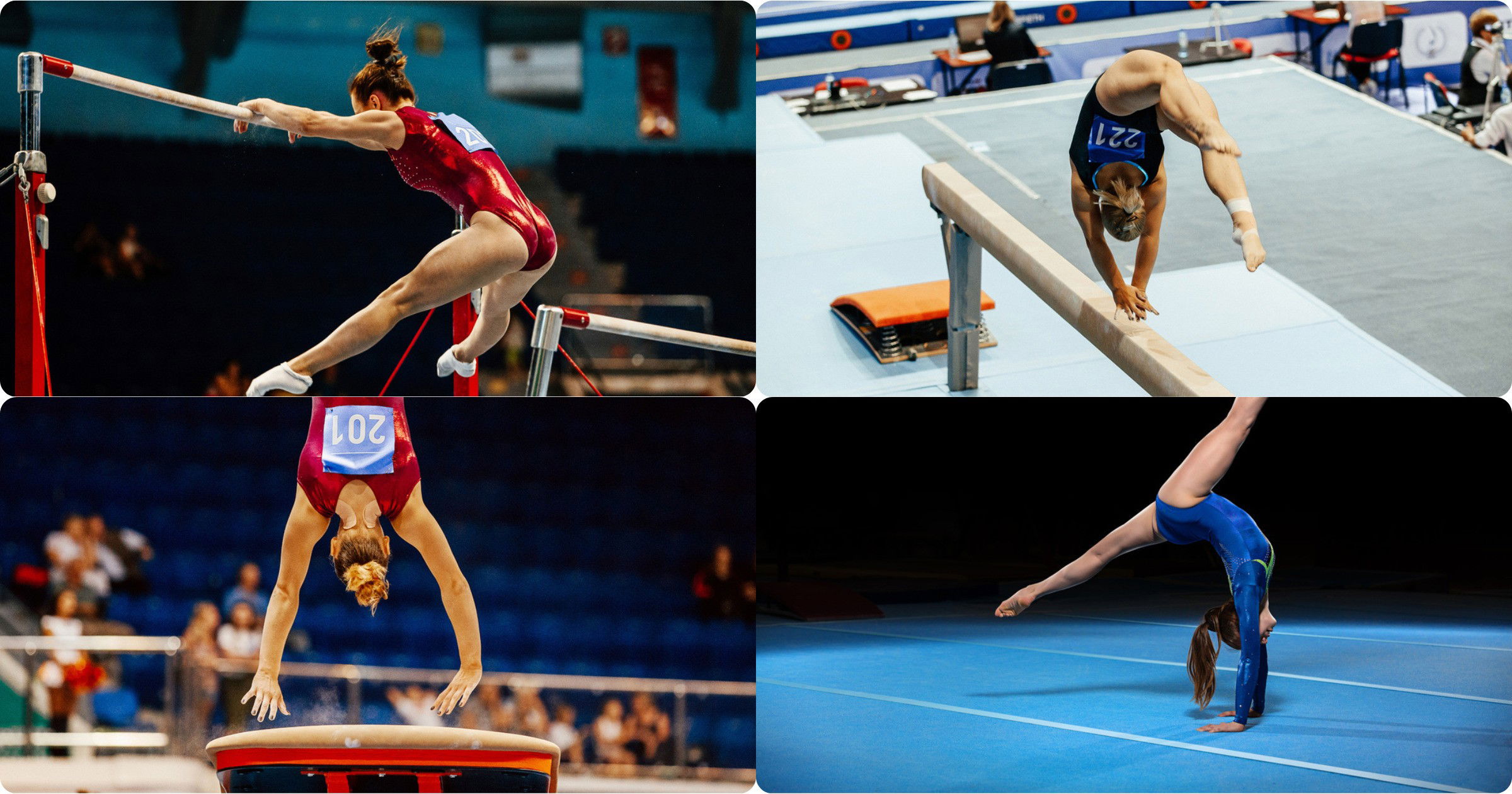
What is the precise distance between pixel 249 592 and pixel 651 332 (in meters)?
1.38

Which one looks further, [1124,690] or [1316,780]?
[1124,690]

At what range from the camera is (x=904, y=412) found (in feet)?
11.9

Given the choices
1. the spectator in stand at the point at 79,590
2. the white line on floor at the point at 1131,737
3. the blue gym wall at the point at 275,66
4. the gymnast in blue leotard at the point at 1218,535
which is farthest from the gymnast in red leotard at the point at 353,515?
the gymnast in blue leotard at the point at 1218,535

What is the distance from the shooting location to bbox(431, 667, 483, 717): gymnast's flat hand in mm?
3561

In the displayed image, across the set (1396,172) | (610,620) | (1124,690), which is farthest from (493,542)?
(1396,172)

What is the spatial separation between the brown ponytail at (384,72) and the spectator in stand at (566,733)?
179 cm

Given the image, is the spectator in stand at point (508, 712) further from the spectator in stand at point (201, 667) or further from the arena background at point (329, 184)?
the arena background at point (329, 184)

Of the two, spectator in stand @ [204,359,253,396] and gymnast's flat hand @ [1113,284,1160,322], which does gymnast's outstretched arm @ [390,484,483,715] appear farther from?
gymnast's flat hand @ [1113,284,1160,322]

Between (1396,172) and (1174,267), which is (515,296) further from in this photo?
(1396,172)

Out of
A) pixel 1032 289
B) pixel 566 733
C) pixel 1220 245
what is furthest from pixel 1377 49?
pixel 566 733

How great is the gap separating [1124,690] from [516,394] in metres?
1.93

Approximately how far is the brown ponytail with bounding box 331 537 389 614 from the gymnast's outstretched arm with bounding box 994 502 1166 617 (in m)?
1.79

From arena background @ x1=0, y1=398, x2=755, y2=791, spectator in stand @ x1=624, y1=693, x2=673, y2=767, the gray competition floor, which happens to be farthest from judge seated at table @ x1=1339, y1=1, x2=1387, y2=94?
spectator in stand @ x1=624, y1=693, x2=673, y2=767

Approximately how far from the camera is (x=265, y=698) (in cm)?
352
